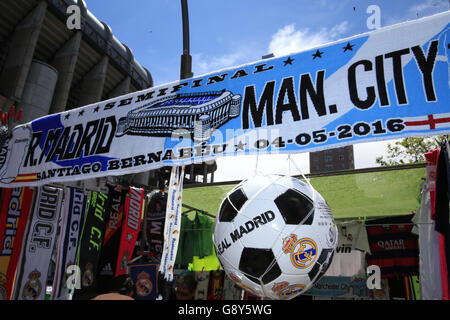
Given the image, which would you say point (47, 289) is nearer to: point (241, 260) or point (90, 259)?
point (90, 259)

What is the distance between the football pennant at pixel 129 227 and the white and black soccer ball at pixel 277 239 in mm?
3588

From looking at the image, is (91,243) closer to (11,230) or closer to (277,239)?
(11,230)

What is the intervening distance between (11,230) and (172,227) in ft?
10.3

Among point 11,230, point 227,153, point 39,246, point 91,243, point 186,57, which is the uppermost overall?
point 186,57

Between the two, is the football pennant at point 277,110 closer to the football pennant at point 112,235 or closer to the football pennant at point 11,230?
the football pennant at point 11,230

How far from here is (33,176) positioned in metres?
4.07

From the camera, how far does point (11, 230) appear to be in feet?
15.0

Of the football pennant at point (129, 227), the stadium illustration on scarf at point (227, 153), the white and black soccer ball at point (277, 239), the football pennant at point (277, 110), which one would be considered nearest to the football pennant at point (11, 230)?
the stadium illustration on scarf at point (227, 153)

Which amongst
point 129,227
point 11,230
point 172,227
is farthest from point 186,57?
point 11,230

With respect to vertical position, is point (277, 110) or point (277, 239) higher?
point (277, 110)

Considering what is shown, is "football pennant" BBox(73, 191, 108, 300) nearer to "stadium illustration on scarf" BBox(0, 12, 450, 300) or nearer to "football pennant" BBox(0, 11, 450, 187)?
"stadium illustration on scarf" BBox(0, 12, 450, 300)
